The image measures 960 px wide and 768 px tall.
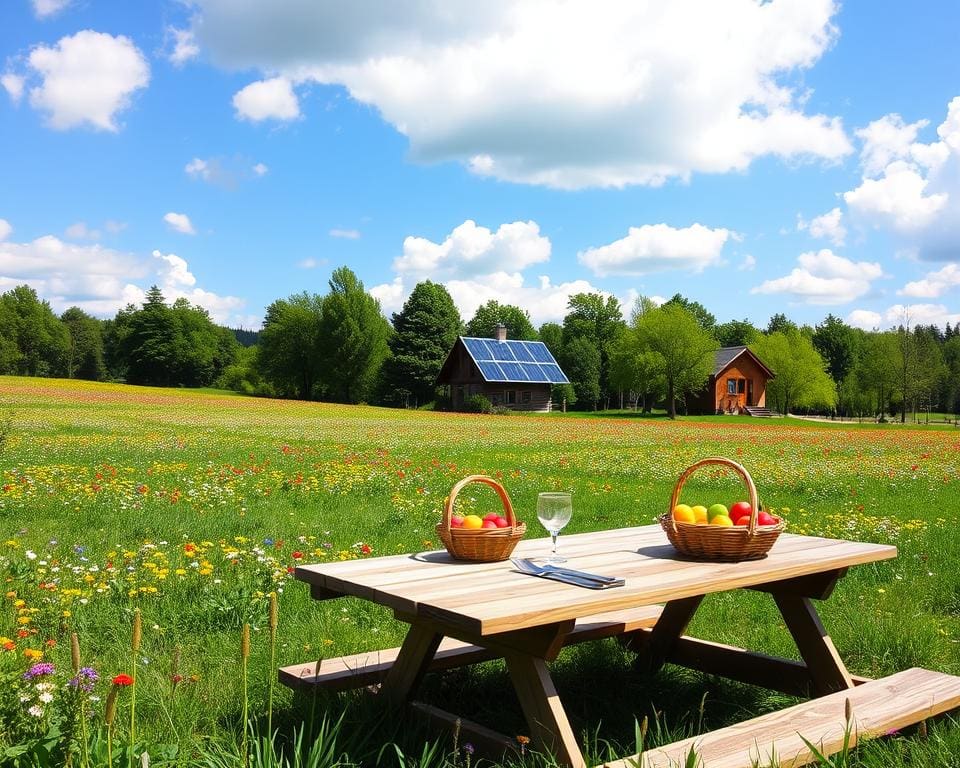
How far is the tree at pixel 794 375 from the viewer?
2734 inches

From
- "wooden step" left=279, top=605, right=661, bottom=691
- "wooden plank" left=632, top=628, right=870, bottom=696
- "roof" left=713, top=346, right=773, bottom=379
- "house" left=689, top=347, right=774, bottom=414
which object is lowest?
"wooden plank" left=632, top=628, right=870, bottom=696

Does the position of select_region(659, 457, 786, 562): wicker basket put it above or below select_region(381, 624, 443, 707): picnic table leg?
above

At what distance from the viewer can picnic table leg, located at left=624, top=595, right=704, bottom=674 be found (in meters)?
4.88

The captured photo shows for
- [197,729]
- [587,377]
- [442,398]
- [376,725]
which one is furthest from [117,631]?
[587,377]

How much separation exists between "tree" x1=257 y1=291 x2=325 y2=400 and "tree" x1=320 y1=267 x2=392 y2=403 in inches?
137

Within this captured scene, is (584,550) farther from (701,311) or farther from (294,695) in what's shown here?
(701,311)

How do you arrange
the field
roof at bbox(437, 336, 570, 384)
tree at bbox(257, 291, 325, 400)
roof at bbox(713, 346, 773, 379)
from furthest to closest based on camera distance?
tree at bbox(257, 291, 325, 400) < roof at bbox(713, 346, 773, 379) < roof at bbox(437, 336, 570, 384) < the field

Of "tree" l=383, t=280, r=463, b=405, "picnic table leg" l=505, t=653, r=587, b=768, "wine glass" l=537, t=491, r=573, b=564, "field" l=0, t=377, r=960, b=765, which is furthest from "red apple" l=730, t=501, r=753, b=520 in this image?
"tree" l=383, t=280, r=463, b=405

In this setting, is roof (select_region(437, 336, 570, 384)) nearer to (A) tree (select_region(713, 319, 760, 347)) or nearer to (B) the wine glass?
(A) tree (select_region(713, 319, 760, 347))

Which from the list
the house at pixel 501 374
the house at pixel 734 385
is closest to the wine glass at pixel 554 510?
the house at pixel 501 374

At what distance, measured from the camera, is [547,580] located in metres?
3.38

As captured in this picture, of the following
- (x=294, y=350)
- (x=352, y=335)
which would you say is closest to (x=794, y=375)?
(x=352, y=335)

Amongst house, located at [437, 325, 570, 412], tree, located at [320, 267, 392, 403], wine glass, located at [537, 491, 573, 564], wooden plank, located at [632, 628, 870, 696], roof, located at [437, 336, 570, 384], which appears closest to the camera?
wine glass, located at [537, 491, 573, 564]

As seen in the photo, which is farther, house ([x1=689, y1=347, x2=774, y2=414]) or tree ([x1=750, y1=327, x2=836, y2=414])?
tree ([x1=750, y1=327, x2=836, y2=414])
